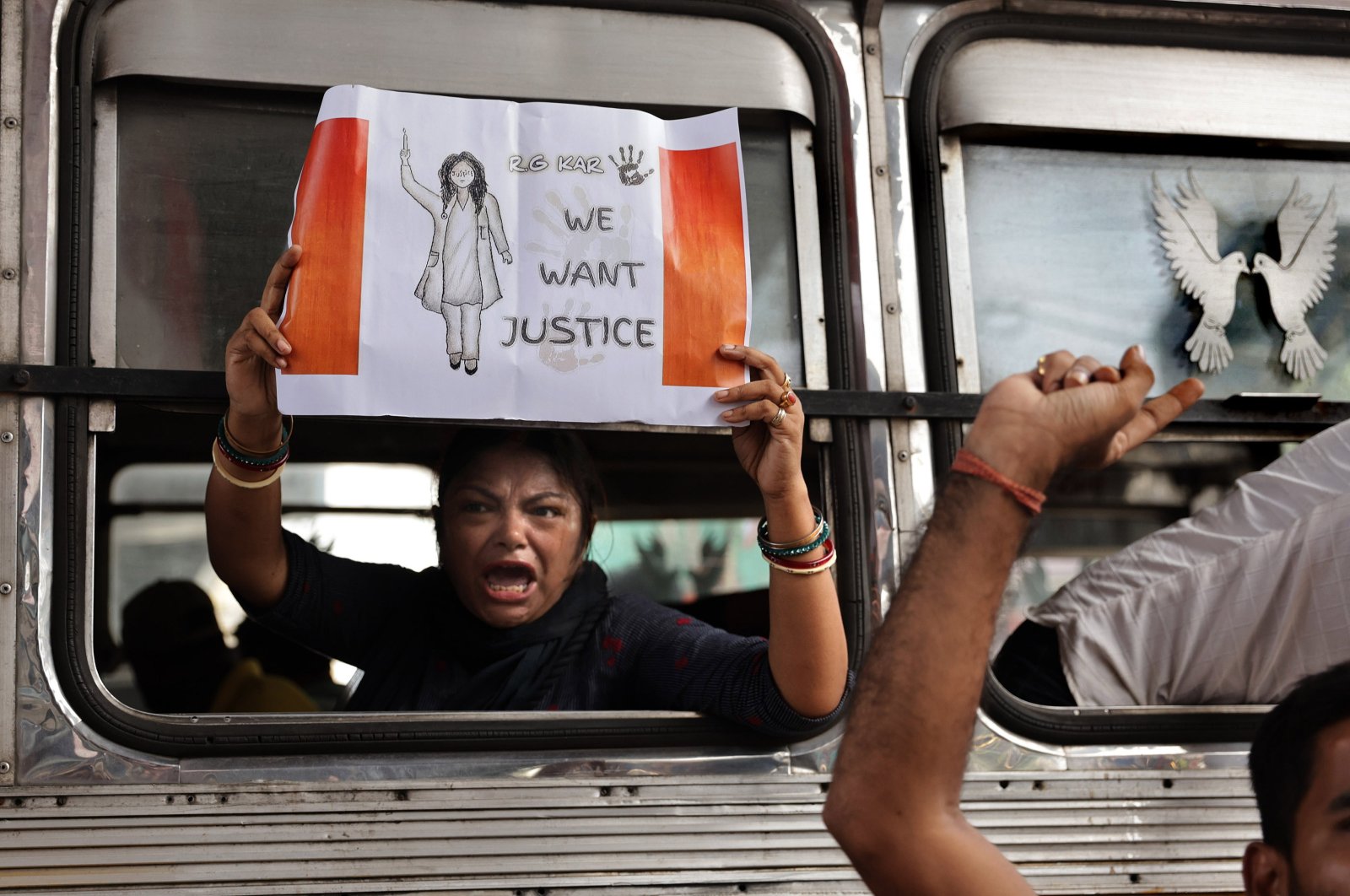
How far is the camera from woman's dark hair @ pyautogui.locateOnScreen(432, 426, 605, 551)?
2412 millimetres

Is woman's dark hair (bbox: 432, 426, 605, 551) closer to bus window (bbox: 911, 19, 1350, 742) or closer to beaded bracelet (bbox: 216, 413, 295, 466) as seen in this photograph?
beaded bracelet (bbox: 216, 413, 295, 466)

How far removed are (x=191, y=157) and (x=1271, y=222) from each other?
76.8 inches

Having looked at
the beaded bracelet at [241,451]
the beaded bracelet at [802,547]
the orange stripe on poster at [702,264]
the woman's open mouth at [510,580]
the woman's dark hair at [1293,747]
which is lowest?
the woman's dark hair at [1293,747]

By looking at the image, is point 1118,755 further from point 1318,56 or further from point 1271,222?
point 1318,56

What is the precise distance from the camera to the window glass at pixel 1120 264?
7.63ft

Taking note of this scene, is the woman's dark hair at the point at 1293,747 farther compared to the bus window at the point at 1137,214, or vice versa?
the bus window at the point at 1137,214

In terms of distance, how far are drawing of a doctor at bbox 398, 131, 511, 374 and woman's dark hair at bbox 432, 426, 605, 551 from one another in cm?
48

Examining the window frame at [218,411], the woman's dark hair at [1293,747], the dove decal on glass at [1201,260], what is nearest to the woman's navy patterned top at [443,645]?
the window frame at [218,411]

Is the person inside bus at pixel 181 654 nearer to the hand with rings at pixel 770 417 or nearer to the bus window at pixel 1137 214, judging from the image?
the hand with rings at pixel 770 417

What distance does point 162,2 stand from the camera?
2049 mm

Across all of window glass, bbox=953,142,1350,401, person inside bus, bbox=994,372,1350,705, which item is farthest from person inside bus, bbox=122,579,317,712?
window glass, bbox=953,142,1350,401

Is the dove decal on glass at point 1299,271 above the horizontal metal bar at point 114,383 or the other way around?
above

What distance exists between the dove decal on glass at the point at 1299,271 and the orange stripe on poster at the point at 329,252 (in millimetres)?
1652

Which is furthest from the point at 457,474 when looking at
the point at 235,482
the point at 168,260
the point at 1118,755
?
the point at 1118,755
